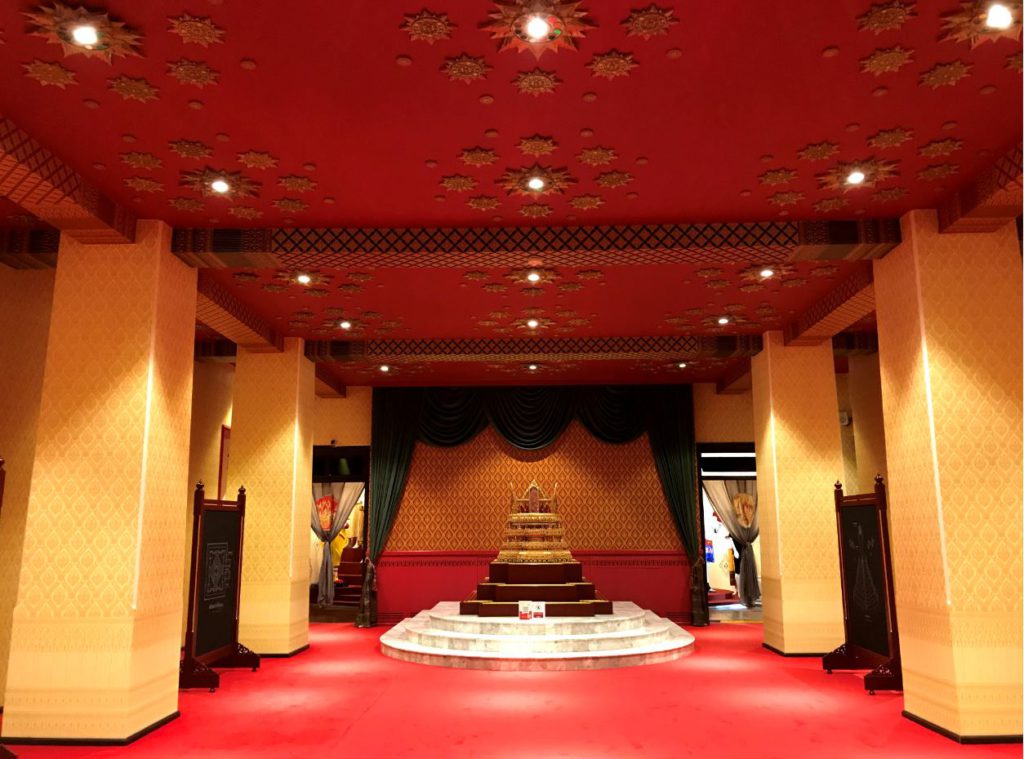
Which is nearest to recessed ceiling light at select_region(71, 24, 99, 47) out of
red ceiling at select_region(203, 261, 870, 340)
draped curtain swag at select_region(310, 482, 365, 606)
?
red ceiling at select_region(203, 261, 870, 340)

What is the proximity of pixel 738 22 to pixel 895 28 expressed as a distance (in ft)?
2.73

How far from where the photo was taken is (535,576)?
1034 cm

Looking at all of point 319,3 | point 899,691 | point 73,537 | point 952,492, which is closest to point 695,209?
point 952,492

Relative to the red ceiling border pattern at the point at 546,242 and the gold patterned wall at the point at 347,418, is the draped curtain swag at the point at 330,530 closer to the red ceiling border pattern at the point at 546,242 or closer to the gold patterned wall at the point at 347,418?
the gold patterned wall at the point at 347,418

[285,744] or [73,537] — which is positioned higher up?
[73,537]

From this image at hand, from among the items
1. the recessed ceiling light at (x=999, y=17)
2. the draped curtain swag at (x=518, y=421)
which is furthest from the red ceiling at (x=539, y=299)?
the draped curtain swag at (x=518, y=421)

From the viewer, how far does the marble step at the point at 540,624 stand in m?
8.88

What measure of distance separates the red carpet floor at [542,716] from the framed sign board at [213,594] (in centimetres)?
23

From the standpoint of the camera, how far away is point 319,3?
368cm

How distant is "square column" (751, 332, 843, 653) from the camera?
9133 mm

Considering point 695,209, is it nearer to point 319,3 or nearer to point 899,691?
A: point 319,3

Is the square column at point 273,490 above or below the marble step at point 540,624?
above

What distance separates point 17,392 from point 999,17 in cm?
792

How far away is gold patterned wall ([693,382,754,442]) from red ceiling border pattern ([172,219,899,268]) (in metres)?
6.94
